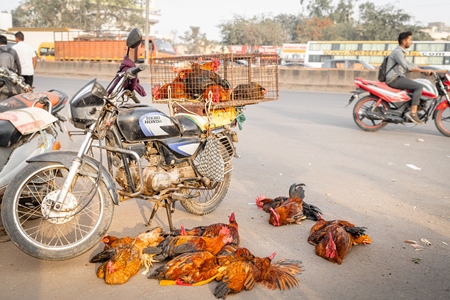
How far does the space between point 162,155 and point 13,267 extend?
1.43 meters

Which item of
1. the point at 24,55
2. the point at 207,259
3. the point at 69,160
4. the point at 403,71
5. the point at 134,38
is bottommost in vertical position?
the point at 207,259

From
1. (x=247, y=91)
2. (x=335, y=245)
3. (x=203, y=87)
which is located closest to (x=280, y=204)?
(x=335, y=245)

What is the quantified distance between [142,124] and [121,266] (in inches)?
44.6

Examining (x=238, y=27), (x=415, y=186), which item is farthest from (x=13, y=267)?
(x=238, y=27)

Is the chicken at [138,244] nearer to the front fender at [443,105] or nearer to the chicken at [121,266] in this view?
the chicken at [121,266]

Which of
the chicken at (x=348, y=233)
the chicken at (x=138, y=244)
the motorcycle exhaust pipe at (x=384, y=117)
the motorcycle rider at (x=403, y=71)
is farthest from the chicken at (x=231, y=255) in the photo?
the motorcycle rider at (x=403, y=71)

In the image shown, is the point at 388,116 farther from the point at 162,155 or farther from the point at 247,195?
the point at 162,155

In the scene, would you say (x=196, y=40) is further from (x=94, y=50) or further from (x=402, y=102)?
(x=402, y=102)

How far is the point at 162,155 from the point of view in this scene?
415 cm

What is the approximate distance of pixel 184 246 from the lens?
3459mm

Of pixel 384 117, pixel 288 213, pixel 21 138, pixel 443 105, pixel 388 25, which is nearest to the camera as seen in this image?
pixel 21 138

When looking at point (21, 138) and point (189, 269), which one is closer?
point (189, 269)

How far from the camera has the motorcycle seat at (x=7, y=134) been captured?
3936 millimetres

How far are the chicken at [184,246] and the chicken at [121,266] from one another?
4.2 inches
